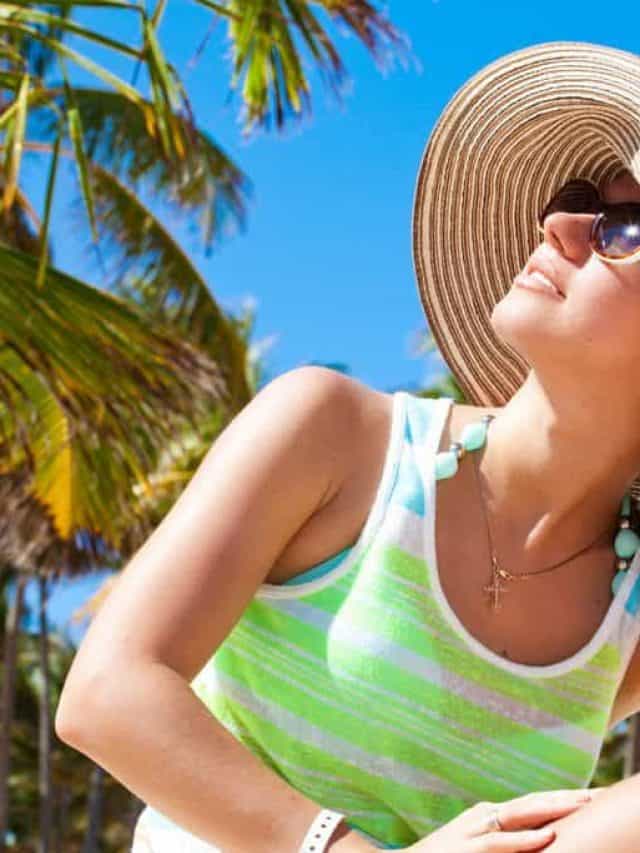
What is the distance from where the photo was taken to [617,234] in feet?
5.62

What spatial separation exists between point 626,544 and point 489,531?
0.68 ft

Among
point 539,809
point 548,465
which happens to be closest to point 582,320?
point 548,465

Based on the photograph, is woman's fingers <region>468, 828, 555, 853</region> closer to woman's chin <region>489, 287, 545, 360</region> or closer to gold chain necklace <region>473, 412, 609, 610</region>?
gold chain necklace <region>473, 412, 609, 610</region>

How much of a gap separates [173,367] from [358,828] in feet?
15.2

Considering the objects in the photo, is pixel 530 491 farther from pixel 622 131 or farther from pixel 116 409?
pixel 116 409

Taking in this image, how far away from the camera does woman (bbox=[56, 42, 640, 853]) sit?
1445 mm

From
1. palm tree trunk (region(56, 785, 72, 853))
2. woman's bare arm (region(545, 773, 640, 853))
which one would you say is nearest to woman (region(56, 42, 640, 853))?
woman's bare arm (region(545, 773, 640, 853))

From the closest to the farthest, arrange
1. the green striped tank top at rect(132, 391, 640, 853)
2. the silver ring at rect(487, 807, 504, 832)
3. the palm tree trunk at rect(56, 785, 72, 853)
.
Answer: the silver ring at rect(487, 807, 504, 832), the green striped tank top at rect(132, 391, 640, 853), the palm tree trunk at rect(56, 785, 72, 853)

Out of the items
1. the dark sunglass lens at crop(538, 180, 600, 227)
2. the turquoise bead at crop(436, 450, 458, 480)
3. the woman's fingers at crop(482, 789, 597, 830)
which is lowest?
the woman's fingers at crop(482, 789, 597, 830)

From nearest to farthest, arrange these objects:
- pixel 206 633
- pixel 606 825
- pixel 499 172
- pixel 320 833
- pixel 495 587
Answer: pixel 606 825
pixel 320 833
pixel 206 633
pixel 495 587
pixel 499 172

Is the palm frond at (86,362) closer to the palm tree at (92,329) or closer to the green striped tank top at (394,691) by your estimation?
the palm tree at (92,329)

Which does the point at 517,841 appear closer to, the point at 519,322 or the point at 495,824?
the point at 495,824

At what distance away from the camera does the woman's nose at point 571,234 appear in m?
1.73

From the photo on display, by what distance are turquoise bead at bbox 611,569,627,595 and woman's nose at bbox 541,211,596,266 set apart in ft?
1.38
